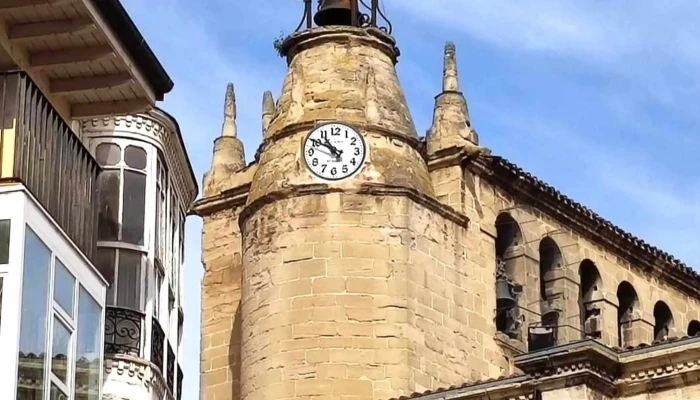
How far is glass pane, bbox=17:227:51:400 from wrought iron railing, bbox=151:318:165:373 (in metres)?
4.45

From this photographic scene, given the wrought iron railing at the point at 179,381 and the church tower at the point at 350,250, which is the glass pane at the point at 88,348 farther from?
the church tower at the point at 350,250

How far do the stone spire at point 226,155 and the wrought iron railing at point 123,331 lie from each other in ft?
36.6

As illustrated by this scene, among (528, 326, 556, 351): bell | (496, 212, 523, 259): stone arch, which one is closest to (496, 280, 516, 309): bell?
(496, 212, 523, 259): stone arch

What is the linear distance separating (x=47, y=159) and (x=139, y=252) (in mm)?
3719

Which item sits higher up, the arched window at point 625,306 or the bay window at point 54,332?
the arched window at point 625,306

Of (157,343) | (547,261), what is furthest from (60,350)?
(547,261)

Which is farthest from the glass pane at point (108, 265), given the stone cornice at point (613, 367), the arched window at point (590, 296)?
the arched window at point (590, 296)

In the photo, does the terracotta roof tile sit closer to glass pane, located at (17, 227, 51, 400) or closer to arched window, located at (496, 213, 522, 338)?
arched window, located at (496, 213, 522, 338)

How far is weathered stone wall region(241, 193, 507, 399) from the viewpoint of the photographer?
30.4 m

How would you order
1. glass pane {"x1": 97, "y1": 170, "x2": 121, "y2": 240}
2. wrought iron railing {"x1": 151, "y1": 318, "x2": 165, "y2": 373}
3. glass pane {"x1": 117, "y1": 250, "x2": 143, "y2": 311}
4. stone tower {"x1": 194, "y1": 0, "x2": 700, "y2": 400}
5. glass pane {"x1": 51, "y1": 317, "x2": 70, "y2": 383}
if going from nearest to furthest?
glass pane {"x1": 51, "y1": 317, "x2": 70, "y2": 383}
glass pane {"x1": 117, "y1": 250, "x2": 143, "y2": 311}
wrought iron railing {"x1": 151, "y1": 318, "x2": 165, "y2": 373}
glass pane {"x1": 97, "y1": 170, "x2": 121, "y2": 240}
stone tower {"x1": 194, "y1": 0, "x2": 700, "y2": 400}

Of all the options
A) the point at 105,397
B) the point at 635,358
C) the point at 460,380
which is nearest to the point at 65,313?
the point at 105,397

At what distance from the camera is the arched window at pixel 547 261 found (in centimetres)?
3538

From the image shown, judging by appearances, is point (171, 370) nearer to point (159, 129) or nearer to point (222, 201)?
point (159, 129)

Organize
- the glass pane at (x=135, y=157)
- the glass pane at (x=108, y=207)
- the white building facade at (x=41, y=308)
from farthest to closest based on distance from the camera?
1. the glass pane at (x=135, y=157)
2. the glass pane at (x=108, y=207)
3. the white building facade at (x=41, y=308)
